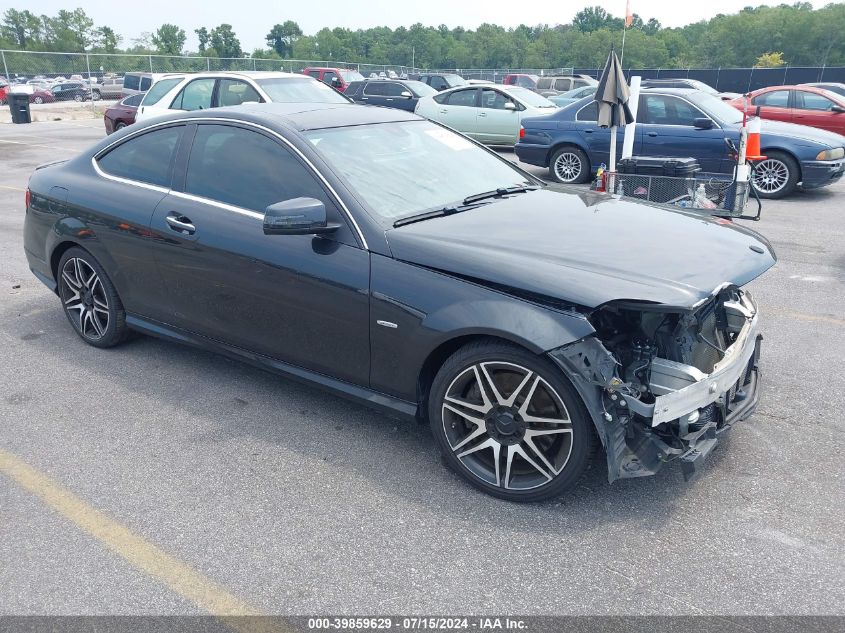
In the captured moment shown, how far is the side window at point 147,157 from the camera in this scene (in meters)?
4.31

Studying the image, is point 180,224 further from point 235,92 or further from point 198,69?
point 198,69

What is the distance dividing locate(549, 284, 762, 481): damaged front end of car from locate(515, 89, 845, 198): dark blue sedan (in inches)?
304

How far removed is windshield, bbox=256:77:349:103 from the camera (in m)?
11.1

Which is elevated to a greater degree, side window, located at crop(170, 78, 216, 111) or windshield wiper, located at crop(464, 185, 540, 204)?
side window, located at crop(170, 78, 216, 111)

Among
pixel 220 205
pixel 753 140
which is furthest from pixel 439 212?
pixel 753 140

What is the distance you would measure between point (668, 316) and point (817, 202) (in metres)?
8.57

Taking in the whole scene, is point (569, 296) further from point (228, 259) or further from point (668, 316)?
point (228, 259)

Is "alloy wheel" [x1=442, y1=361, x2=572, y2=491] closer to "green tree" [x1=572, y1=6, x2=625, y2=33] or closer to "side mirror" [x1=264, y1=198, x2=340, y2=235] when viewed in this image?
"side mirror" [x1=264, y1=198, x2=340, y2=235]

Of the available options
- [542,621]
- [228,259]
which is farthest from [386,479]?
[228,259]

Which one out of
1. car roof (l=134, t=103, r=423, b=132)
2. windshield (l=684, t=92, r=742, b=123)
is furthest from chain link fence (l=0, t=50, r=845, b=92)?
car roof (l=134, t=103, r=423, b=132)

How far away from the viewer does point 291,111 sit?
416 cm

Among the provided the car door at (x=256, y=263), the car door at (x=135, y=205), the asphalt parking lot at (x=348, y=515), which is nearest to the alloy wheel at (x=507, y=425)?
the asphalt parking lot at (x=348, y=515)

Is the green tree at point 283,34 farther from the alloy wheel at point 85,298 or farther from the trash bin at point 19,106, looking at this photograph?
the alloy wheel at point 85,298

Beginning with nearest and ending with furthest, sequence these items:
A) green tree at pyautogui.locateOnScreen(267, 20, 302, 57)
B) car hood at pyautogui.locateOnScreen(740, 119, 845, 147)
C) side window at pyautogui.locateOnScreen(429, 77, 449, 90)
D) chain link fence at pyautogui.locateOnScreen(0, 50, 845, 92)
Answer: car hood at pyautogui.locateOnScreen(740, 119, 845, 147)
side window at pyautogui.locateOnScreen(429, 77, 449, 90)
chain link fence at pyautogui.locateOnScreen(0, 50, 845, 92)
green tree at pyautogui.locateOnScreen(267, 20, 302, 57)
